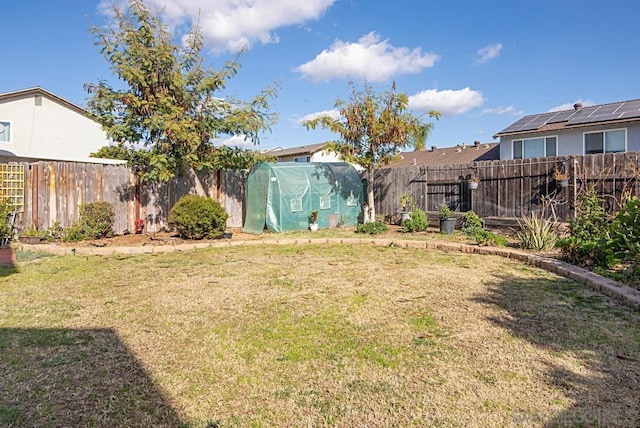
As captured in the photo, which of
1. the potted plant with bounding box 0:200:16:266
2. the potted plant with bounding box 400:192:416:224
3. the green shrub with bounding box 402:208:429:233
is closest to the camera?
the potted plant with bounding box 0:200:16:266

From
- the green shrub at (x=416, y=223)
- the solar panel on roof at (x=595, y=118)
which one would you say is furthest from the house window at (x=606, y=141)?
the green shrub at (x=416, y=223)

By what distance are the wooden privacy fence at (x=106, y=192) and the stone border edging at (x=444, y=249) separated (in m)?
1.40

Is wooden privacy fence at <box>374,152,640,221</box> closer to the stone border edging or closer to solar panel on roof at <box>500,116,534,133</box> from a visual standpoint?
the stone border edging

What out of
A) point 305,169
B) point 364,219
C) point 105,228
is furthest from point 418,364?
point 364,219

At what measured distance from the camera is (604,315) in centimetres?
371

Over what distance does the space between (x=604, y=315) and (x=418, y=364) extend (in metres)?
2.24

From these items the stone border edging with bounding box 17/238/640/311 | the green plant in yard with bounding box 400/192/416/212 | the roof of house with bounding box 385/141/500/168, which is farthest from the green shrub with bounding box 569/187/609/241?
the roof of house with bounding box 385/141/500/168

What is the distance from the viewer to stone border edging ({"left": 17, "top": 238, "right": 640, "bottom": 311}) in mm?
4332

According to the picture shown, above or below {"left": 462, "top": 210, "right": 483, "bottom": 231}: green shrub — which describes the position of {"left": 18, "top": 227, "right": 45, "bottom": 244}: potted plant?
below

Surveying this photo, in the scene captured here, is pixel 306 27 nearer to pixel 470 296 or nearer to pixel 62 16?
pixel 62 16

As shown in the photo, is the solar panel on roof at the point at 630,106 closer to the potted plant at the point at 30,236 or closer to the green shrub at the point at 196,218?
the green shrub at the point at 196,218

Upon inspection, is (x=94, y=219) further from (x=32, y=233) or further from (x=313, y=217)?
(x=313, y=217)

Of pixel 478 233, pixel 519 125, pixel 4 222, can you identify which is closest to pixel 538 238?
pixel 478 233

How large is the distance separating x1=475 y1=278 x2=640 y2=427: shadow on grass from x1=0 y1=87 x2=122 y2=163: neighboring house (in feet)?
59.9
